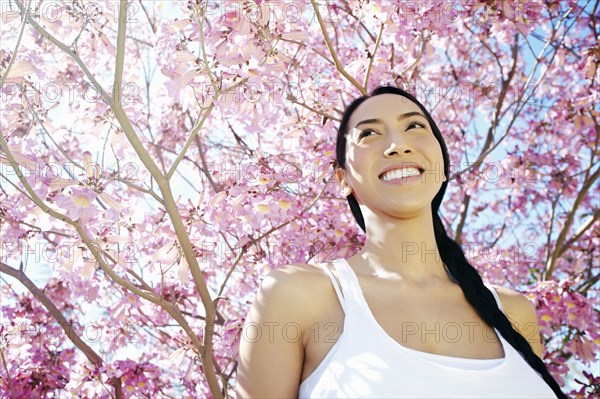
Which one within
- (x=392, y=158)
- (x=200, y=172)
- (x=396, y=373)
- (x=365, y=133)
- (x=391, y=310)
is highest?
(x=200, y=172)

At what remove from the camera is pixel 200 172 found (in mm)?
3662

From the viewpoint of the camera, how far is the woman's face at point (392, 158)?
1446mm

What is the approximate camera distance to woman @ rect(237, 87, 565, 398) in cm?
120

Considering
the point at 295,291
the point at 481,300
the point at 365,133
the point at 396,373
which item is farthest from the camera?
the point at 365,133

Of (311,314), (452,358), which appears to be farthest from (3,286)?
(452,358)

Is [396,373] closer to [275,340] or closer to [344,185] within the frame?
[275,340]

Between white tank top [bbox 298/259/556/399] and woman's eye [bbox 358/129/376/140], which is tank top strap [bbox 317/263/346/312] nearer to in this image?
white tank top [bbox 298/259/556/399]

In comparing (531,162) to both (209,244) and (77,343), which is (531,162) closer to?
(209,244)

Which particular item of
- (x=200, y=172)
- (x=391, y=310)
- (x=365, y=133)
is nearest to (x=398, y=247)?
(x=391, y=310)

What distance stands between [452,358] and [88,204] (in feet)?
3.49

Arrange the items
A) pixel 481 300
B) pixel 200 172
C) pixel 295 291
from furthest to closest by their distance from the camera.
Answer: pixel 200 172 < pixel 481 300 < pixel 295 291

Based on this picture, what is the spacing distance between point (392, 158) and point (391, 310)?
362 mm

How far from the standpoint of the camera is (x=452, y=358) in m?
1.25

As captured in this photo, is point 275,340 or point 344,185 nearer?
point 275,340
